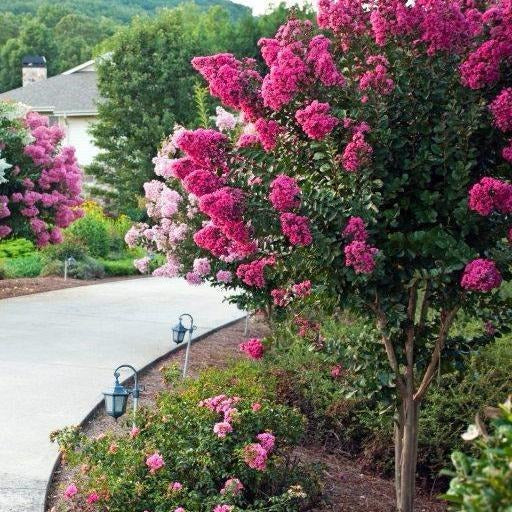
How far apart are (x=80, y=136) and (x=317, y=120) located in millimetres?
34893

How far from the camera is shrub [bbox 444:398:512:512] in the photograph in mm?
2004

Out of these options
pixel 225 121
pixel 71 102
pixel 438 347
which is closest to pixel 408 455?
pixel 438 347

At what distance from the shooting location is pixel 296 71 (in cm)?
464

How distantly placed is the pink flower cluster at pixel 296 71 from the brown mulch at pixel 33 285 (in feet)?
37.2

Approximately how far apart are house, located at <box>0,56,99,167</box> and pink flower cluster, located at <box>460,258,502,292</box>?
106 feet

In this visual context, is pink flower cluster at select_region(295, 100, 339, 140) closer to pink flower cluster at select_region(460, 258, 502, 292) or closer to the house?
pink flower cluster at select_region(460, 258, 502, 292)

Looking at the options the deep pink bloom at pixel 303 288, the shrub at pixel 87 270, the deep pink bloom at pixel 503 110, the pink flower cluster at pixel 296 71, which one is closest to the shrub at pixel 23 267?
the shrub at pixel 87 270

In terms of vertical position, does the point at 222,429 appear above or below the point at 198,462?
above

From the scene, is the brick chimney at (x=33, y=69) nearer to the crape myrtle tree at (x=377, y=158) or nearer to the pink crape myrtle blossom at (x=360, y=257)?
the crape myrtle tree at (x=377, y=158)

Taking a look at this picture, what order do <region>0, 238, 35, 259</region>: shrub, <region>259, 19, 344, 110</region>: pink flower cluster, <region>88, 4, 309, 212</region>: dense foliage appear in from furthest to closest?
<region>88, 4, 309, 212</region>: dense foliage, <region>0, 238, 35, 259</region>: shrub, <region>259, 19, 344, 110</region>: pink flower cluster

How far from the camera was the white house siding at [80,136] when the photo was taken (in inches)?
1480

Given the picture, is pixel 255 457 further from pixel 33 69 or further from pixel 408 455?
pixel 33 69

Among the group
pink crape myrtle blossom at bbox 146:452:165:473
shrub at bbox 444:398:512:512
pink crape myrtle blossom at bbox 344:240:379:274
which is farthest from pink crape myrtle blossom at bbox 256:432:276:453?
shrub at bbox 444:398:512:512

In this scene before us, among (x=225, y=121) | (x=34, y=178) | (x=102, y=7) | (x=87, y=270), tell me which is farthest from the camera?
(x=102, y=7)
